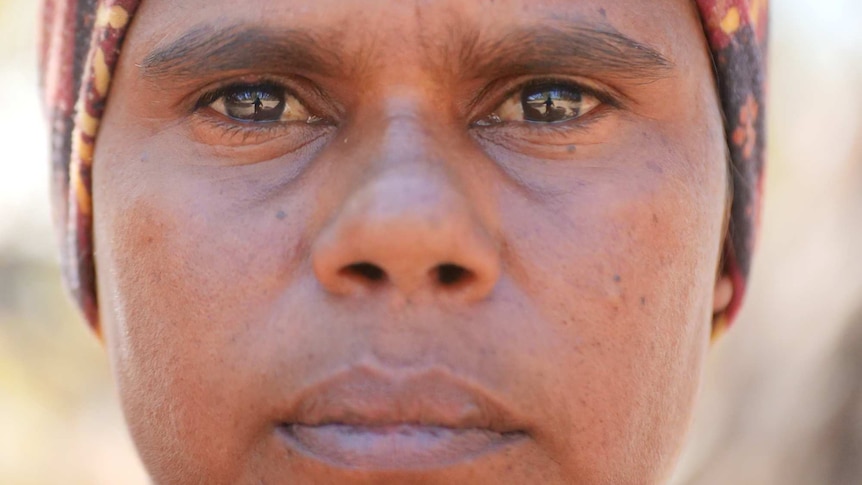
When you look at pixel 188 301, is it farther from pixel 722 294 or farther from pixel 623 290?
pixel 722 294

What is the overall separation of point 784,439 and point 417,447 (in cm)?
361

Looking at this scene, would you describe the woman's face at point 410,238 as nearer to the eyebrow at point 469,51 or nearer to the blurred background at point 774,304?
the eyebrow at point 469,51

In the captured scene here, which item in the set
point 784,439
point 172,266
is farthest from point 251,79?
point 784,439

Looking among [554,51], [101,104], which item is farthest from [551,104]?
[101,104]

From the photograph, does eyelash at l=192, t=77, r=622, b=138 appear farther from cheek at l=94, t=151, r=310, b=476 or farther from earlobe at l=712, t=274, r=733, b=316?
earlobe at l=712, t=274, r=733, b=316

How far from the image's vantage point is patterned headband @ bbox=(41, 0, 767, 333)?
200 centimetres

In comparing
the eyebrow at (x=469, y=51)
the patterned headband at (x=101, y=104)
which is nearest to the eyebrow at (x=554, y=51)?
the eyebrow at (x=469, y=51)

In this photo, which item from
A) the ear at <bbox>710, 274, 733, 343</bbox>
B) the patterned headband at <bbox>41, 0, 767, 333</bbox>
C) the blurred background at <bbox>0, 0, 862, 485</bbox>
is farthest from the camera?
the blurred background at <bbox>0, 0, 862, 485</bbox>

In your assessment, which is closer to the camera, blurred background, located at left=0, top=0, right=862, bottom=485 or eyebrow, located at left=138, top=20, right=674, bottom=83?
eyebrow, located at left=138, top=20, right=674, bottom=83

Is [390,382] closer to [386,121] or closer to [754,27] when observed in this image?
[386,121]

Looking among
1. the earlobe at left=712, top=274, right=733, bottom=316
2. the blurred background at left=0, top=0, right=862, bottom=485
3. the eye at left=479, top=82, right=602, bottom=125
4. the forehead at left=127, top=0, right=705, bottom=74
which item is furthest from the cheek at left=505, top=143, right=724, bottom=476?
the blurred background at left=0, top=0, right=862, bottom=485

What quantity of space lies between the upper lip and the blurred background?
3.16 metres

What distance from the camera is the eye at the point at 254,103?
182cm

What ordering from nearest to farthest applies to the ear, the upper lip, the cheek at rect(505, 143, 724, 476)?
the upper lip
the cheek at rect(505, 143, 724, 476)
the ear
